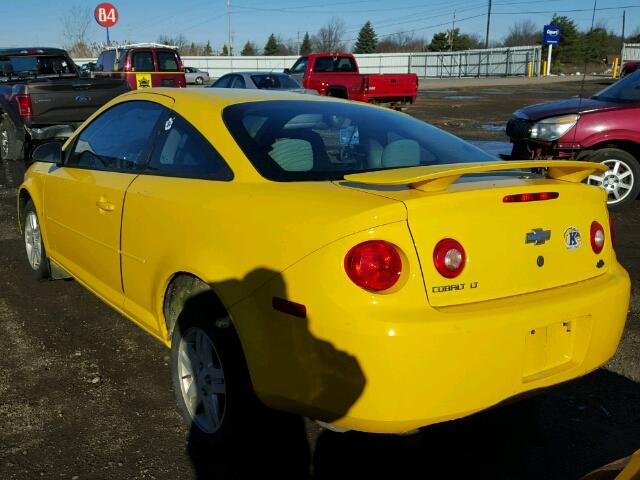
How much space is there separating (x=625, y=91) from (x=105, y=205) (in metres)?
6.72

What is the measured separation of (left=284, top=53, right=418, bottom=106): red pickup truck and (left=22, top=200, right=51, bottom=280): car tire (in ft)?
48.4

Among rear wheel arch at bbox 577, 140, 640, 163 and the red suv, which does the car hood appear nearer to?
rear wheel arch at bbox 577, 140, 640, 163

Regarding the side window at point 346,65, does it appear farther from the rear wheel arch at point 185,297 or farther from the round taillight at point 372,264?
the round taillight at point 372,264

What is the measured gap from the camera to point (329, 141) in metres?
3.31

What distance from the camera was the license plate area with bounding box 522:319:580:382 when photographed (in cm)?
243

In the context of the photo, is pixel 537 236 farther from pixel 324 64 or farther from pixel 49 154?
pixel 324 64

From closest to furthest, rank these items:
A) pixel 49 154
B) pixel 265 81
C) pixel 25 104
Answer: pixel 49 154
pixel 25 104
pixel 265 81

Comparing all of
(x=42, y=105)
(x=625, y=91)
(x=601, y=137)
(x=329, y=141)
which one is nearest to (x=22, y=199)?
(x=329, y=141)

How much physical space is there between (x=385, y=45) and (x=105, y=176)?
11084 centimetres

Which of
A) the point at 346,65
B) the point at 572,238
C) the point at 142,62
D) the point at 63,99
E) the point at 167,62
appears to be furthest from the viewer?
the point at 346,65

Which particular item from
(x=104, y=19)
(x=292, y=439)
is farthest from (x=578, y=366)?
(x=104, y=19)

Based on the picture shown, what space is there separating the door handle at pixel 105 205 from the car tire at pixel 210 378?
857 mm

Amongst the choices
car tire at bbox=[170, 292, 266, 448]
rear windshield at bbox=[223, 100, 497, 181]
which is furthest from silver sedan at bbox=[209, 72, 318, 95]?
car tire at bbox=[170, 292, 266, 448]

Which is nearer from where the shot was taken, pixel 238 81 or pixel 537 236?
pixel 537 236
